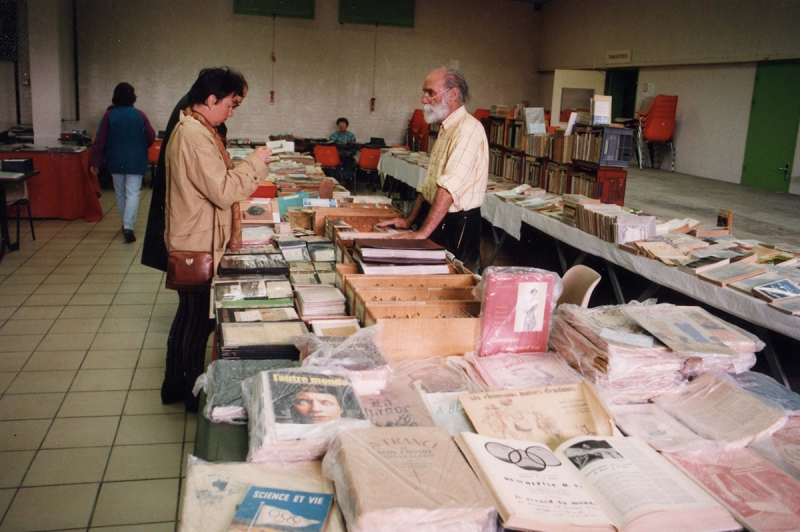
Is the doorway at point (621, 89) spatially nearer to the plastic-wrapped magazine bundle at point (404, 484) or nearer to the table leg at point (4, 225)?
the table leg at point (4, 225)

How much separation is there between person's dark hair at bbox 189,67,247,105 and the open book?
196 cm

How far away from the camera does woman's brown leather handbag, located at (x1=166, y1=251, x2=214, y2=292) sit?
2.80 meters

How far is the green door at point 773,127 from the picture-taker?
29.2ft

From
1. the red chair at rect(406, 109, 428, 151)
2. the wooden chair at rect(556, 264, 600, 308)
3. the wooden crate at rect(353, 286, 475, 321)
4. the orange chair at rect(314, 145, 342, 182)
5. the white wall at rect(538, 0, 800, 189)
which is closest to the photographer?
the wooden crate at rect(353, 286, 475, 321)

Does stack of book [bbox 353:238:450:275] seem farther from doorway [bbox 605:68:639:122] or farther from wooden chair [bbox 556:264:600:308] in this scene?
doorway [bbox 605:68:639:122]

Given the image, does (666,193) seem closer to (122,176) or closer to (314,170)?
(314,170)

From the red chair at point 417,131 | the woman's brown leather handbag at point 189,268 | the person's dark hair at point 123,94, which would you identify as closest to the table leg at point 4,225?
the person's dark hair at point 123,94

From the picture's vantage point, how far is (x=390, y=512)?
1.13 meters

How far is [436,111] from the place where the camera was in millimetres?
3383

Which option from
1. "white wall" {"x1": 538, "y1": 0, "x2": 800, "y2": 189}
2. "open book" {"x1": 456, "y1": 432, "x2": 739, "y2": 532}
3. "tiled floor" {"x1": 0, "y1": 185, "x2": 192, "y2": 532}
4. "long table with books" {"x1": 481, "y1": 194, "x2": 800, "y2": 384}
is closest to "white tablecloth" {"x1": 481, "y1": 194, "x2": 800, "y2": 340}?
"long table with books" {"x1": 481, "y1": 194, "x2": 800, "y2": 384}

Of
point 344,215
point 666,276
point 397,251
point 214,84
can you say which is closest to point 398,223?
point 344,215

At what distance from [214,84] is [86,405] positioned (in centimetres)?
187

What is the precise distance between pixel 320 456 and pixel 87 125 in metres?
13.1

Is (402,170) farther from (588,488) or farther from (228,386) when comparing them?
(588,488)
